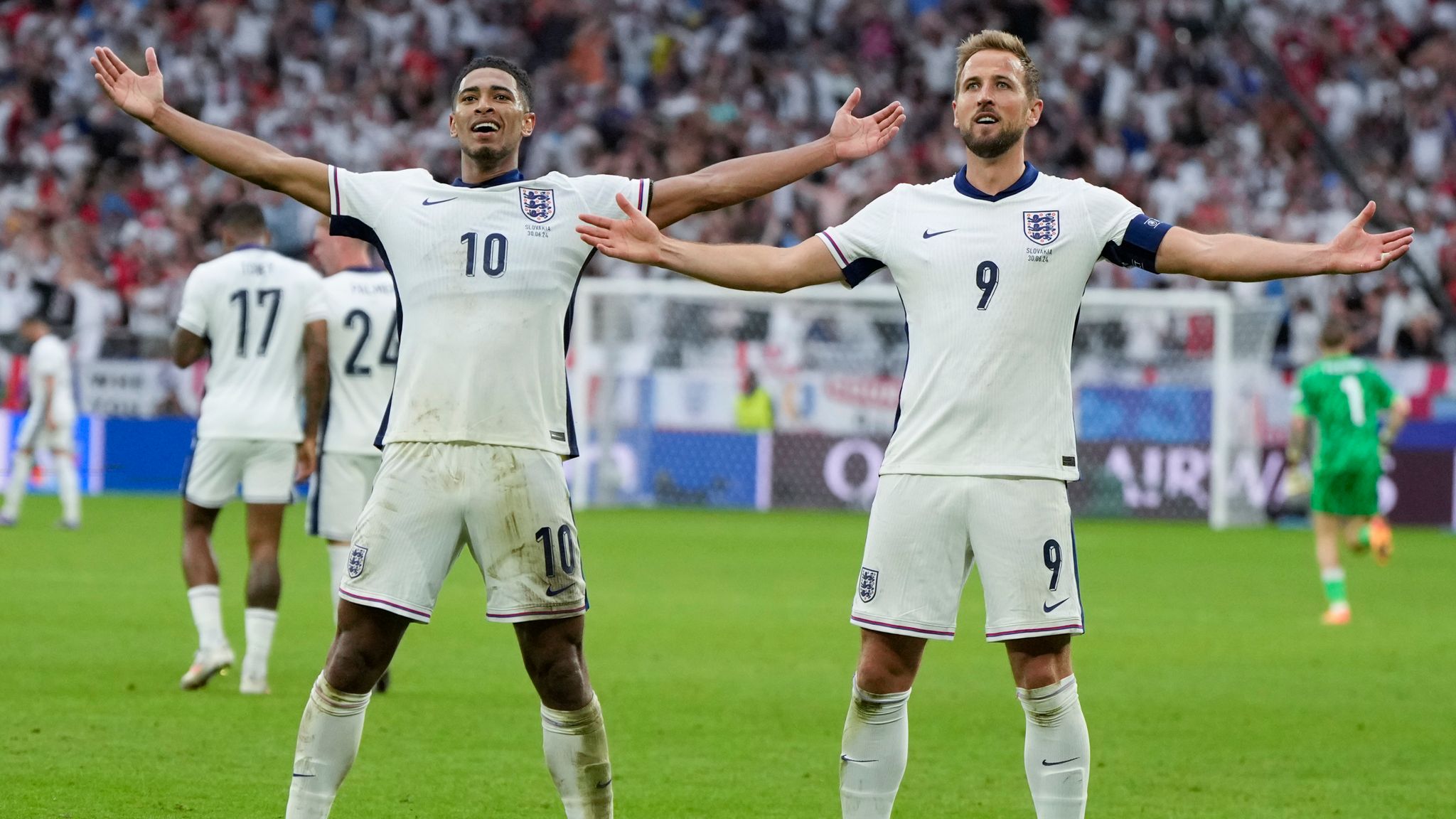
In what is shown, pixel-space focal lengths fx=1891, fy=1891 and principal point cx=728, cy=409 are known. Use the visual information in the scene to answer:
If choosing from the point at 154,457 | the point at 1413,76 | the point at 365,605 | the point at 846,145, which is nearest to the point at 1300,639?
the point at 846,145

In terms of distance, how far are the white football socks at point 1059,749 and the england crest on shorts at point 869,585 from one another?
20.1 inches

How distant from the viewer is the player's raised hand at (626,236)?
5312 millimetres

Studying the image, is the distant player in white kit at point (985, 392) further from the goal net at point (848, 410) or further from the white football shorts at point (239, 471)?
the goal net at point (848, 410)

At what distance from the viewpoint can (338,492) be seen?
9.34 metres

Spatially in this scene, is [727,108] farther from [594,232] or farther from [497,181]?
[594,232]

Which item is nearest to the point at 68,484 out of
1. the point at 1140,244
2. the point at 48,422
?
the point at 48,422

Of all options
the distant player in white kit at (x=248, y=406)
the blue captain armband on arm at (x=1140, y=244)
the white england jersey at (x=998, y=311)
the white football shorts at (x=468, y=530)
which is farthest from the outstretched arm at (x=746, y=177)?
the distant player in white kit at (x=248, y=406)

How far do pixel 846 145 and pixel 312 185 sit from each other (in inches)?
62.9

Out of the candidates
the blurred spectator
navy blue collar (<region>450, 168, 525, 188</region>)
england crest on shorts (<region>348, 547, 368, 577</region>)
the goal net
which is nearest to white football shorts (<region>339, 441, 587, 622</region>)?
england crest on shorts (<region>348, 547, 368, 577</region>)

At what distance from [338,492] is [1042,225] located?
4.92 metres

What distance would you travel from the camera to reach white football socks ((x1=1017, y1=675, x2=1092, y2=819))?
5.45 metres

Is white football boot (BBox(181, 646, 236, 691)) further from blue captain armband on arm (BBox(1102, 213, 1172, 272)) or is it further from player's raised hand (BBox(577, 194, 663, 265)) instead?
blue captain armband on arm (BBox(1102, 213, 1172, 272))

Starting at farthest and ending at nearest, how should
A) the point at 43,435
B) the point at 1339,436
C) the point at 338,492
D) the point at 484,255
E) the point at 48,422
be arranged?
1. the point at 43,435
2. the point at 48,422
3. the point at 1339,436
4. the point at 338,492
5. the point at 484,255

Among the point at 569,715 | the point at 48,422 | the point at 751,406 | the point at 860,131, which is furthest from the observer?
the point at 751,406
